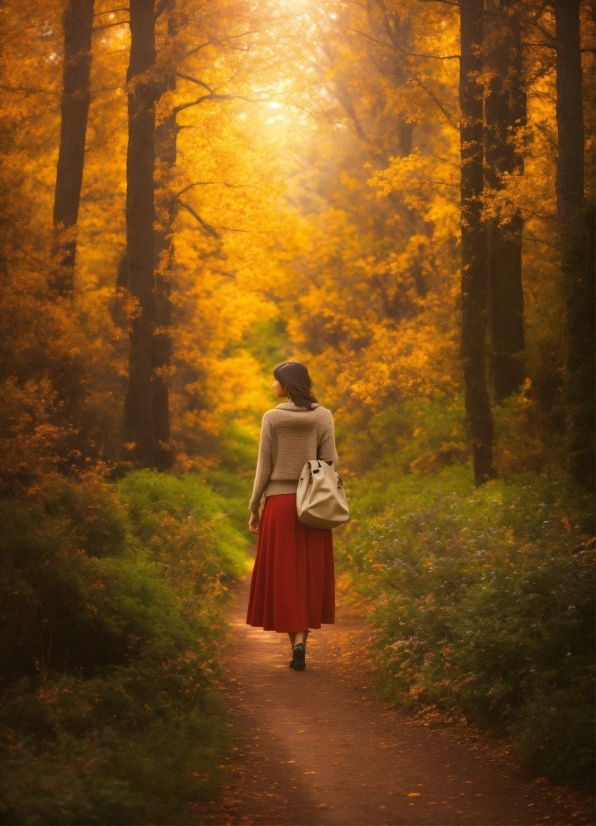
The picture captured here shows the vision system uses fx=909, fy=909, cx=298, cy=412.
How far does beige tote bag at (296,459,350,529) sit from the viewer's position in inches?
297

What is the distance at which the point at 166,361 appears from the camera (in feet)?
61.8

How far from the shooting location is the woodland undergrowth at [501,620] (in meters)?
5.56

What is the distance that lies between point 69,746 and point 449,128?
16457 millimetres

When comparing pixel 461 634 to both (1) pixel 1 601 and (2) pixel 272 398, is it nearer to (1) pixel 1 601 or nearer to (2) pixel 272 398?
(1) pixel 1 601

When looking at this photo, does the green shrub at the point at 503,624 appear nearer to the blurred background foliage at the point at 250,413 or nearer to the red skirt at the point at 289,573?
the blurred background foliage at the point at 250,413

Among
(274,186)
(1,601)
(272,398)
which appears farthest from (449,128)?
Result: (1,601)

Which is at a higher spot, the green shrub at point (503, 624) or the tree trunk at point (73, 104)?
the tree trunk at point (73, 104)

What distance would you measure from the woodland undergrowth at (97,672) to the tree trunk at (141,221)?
5.87 meters

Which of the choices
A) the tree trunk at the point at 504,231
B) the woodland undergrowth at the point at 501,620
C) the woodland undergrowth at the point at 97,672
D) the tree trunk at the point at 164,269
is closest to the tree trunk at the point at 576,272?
the woodland undergrowth at the point at 501,620

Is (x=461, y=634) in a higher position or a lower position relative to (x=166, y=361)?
lower

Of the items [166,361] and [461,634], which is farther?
[166,361]

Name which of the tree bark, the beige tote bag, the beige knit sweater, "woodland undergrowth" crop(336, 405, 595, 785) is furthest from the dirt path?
the tree bark

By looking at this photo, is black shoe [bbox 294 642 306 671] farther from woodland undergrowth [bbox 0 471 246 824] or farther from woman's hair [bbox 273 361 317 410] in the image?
woman's hair [bbox 273 361 317 410]

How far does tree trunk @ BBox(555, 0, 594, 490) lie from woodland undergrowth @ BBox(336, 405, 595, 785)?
2.14 feet
